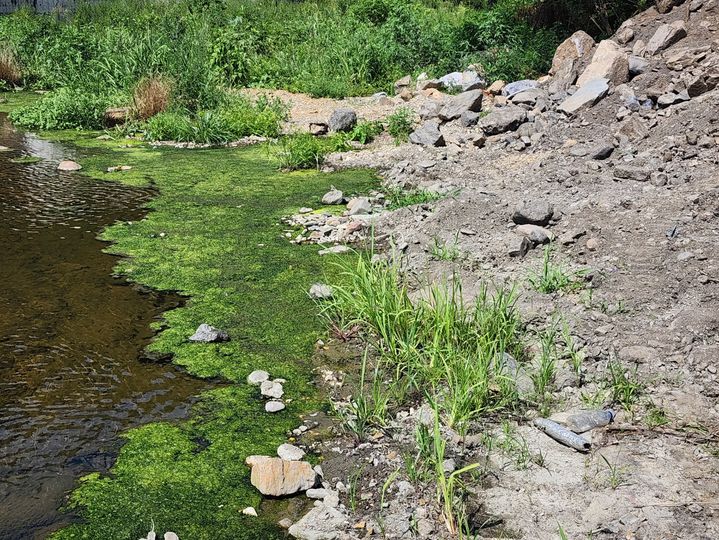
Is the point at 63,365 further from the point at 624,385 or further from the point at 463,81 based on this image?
the point at 463,81

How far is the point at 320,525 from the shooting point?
9.38 feet

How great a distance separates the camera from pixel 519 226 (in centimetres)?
521

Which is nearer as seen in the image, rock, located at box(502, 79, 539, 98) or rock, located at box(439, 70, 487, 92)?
rock, located at box(502, 79, 539, 98)

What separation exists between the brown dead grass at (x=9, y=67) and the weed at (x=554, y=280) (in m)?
11.6

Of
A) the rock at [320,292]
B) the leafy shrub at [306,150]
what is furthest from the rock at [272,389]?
the leafy shrub at [306,150]

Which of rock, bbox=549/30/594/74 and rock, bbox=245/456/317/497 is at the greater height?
rock, bbox=549/30/594/74

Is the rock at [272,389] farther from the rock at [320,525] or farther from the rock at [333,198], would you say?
the rock at [333,198]

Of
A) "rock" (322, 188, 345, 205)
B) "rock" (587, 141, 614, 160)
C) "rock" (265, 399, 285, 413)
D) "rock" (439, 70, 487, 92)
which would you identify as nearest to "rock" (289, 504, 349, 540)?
"rock" (265, 399, 285, 413)

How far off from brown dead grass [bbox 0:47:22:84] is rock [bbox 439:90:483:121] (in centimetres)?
834

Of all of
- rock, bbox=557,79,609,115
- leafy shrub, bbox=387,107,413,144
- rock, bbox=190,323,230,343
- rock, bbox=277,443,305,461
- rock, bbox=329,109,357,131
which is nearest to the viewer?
rock, bbox=277,443,305,461

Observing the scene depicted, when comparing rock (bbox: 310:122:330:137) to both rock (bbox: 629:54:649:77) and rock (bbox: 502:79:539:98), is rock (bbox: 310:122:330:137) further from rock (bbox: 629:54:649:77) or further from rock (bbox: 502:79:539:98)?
rock (bbox: 629:54:649:77)

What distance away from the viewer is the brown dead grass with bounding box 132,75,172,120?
1001 centimetres

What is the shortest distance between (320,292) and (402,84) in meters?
6.67

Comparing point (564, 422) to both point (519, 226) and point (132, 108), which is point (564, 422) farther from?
point (132, 108)
